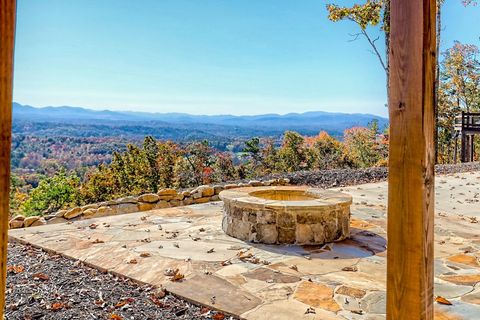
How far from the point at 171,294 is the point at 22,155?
1185 centimetres

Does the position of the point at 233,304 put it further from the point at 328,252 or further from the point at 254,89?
the point at 254,89

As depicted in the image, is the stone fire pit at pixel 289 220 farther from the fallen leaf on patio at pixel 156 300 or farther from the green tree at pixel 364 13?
the green tree at pixel 364 13

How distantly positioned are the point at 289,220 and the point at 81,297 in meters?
2.11

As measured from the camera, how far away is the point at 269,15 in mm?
20578

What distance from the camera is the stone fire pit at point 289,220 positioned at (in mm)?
3934

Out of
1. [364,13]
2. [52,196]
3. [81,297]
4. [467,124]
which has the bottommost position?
[52,196]

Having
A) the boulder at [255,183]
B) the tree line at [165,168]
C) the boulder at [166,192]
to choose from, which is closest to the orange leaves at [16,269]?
the boulder at [166,192]

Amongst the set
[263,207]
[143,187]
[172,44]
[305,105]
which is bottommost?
[143,187]

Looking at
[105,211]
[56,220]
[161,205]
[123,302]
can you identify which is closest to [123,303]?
[123,302]

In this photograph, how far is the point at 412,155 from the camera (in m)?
1.38

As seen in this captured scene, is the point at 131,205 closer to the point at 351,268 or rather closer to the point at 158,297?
the point at 158,297

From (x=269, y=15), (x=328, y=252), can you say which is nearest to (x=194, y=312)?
(x=328, y=252)

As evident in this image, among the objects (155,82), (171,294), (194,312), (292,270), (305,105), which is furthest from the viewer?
(305,105)

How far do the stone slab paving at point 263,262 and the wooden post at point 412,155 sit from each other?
3.55 ft
